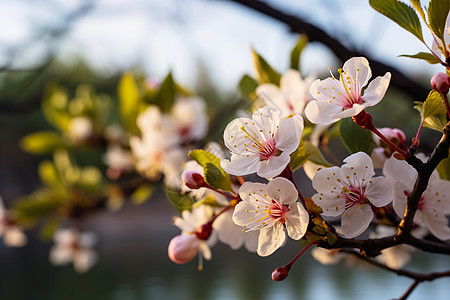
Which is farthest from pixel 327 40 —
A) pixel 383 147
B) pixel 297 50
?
pixel 383 147

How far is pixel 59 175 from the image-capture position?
76 centimetres

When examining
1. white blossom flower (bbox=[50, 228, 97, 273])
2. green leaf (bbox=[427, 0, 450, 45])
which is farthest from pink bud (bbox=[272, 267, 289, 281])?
white blossom flower (bbox=[50, 228, 97, 273])

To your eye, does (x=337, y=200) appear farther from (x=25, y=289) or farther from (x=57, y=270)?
(x=57, y=270)

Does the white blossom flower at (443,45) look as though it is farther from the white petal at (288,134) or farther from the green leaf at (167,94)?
the green leaf at (167,94)

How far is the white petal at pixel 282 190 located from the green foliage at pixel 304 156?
0.02 meters

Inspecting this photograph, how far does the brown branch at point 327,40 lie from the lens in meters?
0.35

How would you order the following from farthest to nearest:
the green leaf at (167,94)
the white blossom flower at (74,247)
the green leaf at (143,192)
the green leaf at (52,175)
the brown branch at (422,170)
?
the white blossom flower at (74,247)
the green leaf at (52,175)
the green leaf at (143,192)
the green leaf at (167,94)
the brown branch at (422,170)

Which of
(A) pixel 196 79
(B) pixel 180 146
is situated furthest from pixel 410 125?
(A) pixel 196 79

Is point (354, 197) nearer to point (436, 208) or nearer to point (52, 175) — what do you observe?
point (436, 208)

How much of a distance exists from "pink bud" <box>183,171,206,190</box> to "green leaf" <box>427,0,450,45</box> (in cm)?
12

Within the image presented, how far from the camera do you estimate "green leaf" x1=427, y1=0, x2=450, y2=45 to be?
0.19 meters

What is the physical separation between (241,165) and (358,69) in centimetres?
6

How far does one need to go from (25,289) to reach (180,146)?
6.69 ft

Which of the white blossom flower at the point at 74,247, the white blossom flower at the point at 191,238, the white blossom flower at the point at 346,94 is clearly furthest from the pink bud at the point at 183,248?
the white blossom flower at the point at 74,247
